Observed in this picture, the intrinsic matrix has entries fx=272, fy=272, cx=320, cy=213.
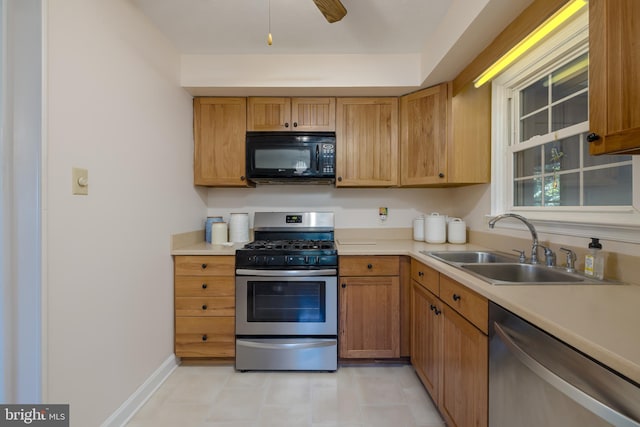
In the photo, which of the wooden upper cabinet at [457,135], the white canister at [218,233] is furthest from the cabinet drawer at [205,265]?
the wooden upper cabinet at [457,135]

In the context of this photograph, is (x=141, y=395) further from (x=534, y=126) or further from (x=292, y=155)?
(x=534, y=126)

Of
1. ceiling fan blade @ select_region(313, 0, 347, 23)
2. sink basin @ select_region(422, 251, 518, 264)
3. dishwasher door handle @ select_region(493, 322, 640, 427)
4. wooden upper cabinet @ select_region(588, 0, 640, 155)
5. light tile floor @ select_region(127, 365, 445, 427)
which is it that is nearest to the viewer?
dishwasher door handle @ select_region(493, 322, 640, 427)

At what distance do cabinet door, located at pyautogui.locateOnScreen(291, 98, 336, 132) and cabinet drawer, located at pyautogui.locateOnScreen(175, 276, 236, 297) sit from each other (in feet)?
4.54

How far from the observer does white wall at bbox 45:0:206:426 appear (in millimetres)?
1141

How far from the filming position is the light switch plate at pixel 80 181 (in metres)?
1.20

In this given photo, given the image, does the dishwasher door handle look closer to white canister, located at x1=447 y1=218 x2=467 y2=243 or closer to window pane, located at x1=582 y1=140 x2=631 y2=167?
window pane, located at x1=582 y1=140 x2=631 y2=167

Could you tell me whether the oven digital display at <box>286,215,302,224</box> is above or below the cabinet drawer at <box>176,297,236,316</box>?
above

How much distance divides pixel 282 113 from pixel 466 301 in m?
1.95

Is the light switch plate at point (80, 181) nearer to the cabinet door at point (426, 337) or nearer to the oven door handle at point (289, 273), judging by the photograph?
the oven door handle at point (289, 273)

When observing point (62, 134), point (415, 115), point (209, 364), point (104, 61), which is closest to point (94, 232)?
point (62, 134)

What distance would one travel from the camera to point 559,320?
0.76 meters

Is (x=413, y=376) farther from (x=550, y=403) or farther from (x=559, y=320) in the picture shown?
(x=559, y=320)

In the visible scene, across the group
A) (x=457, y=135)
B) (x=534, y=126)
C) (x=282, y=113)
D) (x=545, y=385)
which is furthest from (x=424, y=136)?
(x=545, y=385)

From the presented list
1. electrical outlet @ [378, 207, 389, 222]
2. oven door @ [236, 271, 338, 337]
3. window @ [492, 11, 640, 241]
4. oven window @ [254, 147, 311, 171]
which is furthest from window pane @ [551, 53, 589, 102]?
oven door @ [236, 271, 338, 337]
